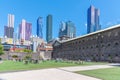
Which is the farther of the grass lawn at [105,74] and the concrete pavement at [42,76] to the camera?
the grass lawn at [105,74]

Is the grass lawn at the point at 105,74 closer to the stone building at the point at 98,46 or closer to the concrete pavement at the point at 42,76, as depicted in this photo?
the concrete pavement at the point at 42,76

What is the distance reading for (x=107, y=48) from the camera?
182 ft

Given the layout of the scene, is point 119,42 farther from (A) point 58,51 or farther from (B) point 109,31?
(A) point 58,51

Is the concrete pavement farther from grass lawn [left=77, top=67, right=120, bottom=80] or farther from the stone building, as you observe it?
the stone building

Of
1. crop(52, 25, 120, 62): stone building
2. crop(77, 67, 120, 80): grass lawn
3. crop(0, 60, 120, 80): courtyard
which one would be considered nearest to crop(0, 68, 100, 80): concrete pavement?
crop(0, 60, 120, 80): courtyard

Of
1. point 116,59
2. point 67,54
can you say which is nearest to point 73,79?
point 116,59

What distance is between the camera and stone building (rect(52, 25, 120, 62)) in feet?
171

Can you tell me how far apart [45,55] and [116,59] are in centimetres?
6484

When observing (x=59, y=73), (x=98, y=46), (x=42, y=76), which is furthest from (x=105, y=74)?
(x=98, y=46)

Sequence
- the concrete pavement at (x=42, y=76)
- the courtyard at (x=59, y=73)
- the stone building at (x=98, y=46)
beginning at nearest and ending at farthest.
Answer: the concrete pavement at (x=42, y=76) → the courtyard at (x=59, y=73) → the stone building at (x=98, y=46)

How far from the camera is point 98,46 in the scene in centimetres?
6044

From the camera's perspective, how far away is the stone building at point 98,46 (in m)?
52.1

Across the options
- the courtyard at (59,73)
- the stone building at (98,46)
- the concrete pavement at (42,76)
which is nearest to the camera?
the concrete pavement at (42,76)

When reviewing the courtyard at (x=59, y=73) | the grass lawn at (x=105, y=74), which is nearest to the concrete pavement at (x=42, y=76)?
the courtyard at (x=59, y=73)
